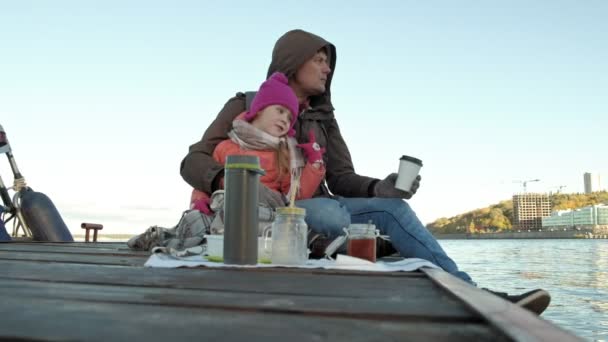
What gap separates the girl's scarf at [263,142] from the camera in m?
2.77

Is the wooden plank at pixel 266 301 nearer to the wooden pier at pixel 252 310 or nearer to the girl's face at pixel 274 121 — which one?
the wooden pier at pixel 252 310

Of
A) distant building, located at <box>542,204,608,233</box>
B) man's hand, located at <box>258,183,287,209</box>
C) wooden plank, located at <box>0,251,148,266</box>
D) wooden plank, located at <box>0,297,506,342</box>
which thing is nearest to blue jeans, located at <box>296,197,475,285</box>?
man's hand, located at <box>258,183,287,209</box>

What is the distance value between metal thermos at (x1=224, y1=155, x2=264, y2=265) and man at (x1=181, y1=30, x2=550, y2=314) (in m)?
0.85

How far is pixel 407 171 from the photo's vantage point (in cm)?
228

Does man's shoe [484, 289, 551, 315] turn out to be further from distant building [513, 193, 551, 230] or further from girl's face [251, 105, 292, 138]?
distant building [513, 193, 551, 230]

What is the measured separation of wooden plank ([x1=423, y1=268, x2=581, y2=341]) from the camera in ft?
2.24

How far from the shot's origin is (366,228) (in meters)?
2.13

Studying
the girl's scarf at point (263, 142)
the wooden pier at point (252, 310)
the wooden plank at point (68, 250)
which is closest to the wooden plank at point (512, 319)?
the wooden pier at point (252, 310)

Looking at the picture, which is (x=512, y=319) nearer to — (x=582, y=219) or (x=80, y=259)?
(x=80, y=259)

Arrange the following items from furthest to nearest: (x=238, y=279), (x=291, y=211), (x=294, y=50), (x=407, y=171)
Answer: (x=294, y=50)
(x=407, y=171)
(x=291, y=211)
(x=238, y=279)

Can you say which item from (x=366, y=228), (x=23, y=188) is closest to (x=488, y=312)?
(x=366, y=228)

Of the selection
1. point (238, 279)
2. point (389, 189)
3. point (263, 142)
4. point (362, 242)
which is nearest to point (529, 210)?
point (389, 189)

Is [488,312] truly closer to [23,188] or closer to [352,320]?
[352,320]

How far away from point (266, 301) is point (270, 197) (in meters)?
1.64
